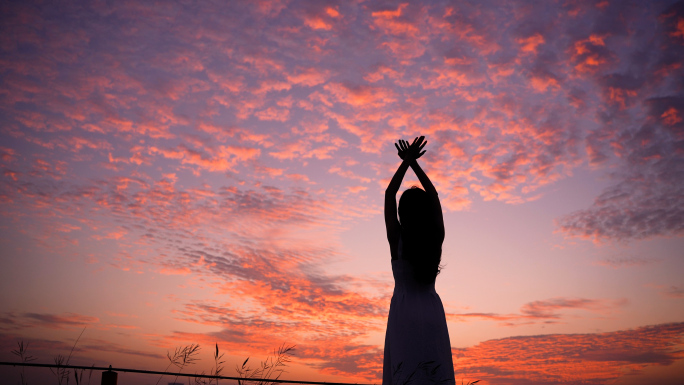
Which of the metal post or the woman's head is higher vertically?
the woman's head

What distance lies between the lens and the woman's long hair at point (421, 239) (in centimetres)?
279

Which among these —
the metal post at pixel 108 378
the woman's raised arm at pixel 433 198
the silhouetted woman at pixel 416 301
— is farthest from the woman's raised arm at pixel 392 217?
the metal post at pixel 108 378

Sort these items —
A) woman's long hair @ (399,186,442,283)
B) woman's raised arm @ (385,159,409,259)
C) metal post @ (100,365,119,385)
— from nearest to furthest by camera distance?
woman's long hair @ (399,186,442,283)
woman's raised arm @ (385,159,409,259)
metal post @ (100,365,119,385)

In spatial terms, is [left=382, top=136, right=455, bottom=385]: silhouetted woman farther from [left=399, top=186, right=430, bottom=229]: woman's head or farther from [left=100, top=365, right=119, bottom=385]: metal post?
[left=100, top=365, right=119, bottom=385]: metal post

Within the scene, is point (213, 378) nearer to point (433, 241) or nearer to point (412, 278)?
point (412, 278)

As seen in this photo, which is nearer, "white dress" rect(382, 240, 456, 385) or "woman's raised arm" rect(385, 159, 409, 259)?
"white dress" rect(382, 240, 456, 385)

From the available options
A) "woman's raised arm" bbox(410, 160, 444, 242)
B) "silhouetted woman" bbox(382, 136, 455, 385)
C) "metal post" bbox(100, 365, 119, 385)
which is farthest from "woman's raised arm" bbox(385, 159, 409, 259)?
"metal post" bbox(100, 365, 119, 385)

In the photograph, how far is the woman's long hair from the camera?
2.79 m

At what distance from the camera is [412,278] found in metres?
2.87

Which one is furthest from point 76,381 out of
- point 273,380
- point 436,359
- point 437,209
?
point 437,209

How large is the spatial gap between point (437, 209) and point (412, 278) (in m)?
0.50

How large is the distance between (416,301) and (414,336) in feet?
0.72

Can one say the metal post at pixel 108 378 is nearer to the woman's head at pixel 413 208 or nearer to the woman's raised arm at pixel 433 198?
the woman's head at pixel 413 208

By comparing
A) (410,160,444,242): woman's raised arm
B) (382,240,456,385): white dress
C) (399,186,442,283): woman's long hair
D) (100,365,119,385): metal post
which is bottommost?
(100,365,119,385): metal post
